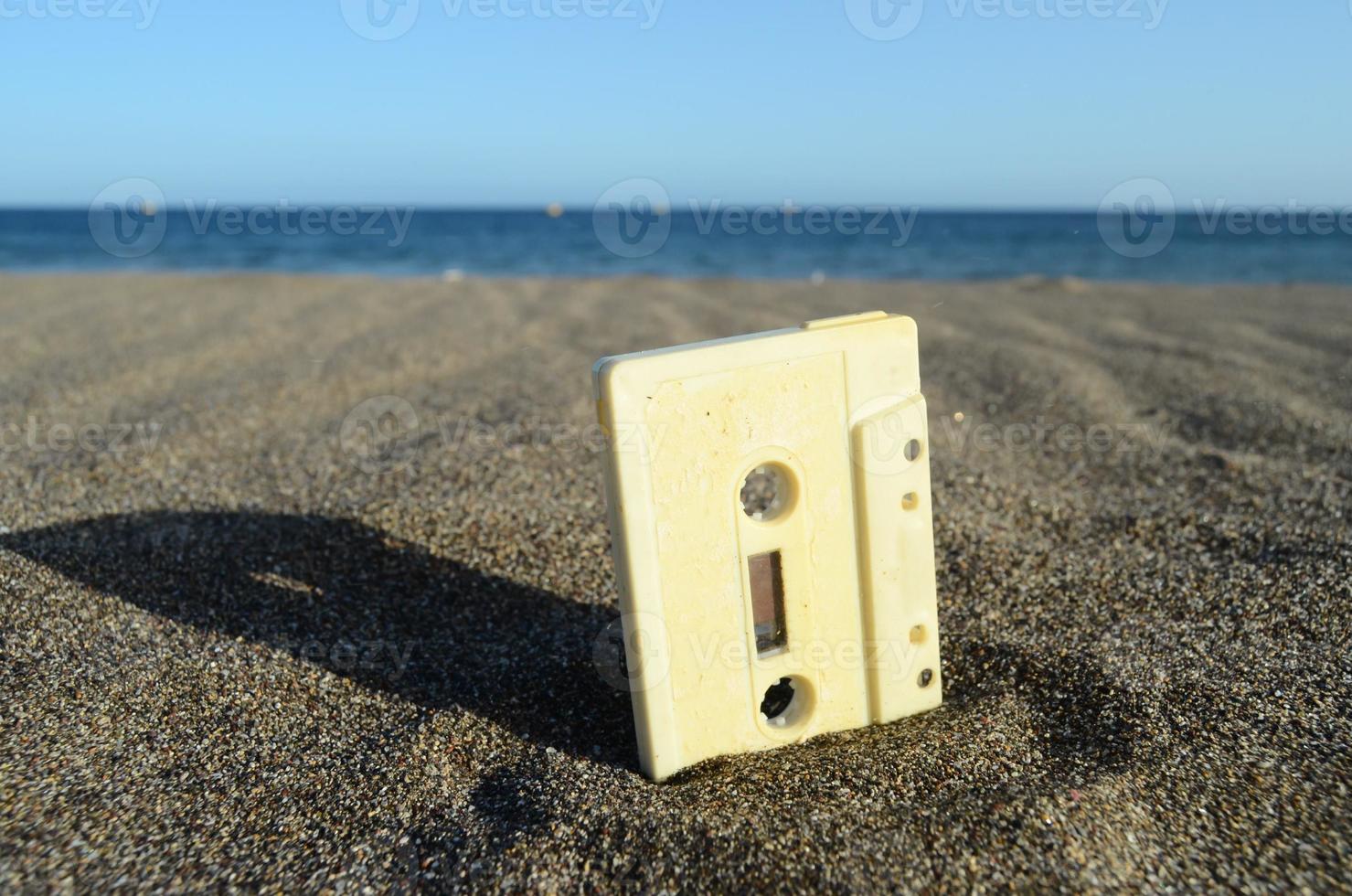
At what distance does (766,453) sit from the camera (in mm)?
2176

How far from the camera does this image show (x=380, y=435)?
5.06 metres

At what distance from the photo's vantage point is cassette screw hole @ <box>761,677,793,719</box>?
8.23 ft

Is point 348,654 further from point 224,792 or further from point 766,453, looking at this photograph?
point 766,453

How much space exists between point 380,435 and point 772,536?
10.8 feet

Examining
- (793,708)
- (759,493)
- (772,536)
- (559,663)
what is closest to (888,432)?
(772,536)

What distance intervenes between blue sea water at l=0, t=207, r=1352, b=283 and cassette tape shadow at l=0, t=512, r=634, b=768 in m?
7.51

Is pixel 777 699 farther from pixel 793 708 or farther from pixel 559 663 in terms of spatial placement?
pixel 559 663

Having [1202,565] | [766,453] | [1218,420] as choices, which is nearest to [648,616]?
[766,453]

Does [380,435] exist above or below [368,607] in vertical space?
above

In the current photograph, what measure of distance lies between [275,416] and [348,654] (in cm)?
312

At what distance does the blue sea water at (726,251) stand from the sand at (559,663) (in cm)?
612

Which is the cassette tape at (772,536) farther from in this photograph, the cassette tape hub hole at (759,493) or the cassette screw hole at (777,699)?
the cassette tape hub hole at (759,493)

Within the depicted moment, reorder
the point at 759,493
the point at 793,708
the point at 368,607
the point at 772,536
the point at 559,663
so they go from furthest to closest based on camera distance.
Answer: the point at 759,493
the point at 368,607
the point at 559,663
the point at 793,708
the point at 772,536

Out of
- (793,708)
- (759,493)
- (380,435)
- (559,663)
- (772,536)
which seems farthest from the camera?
(380,435)
